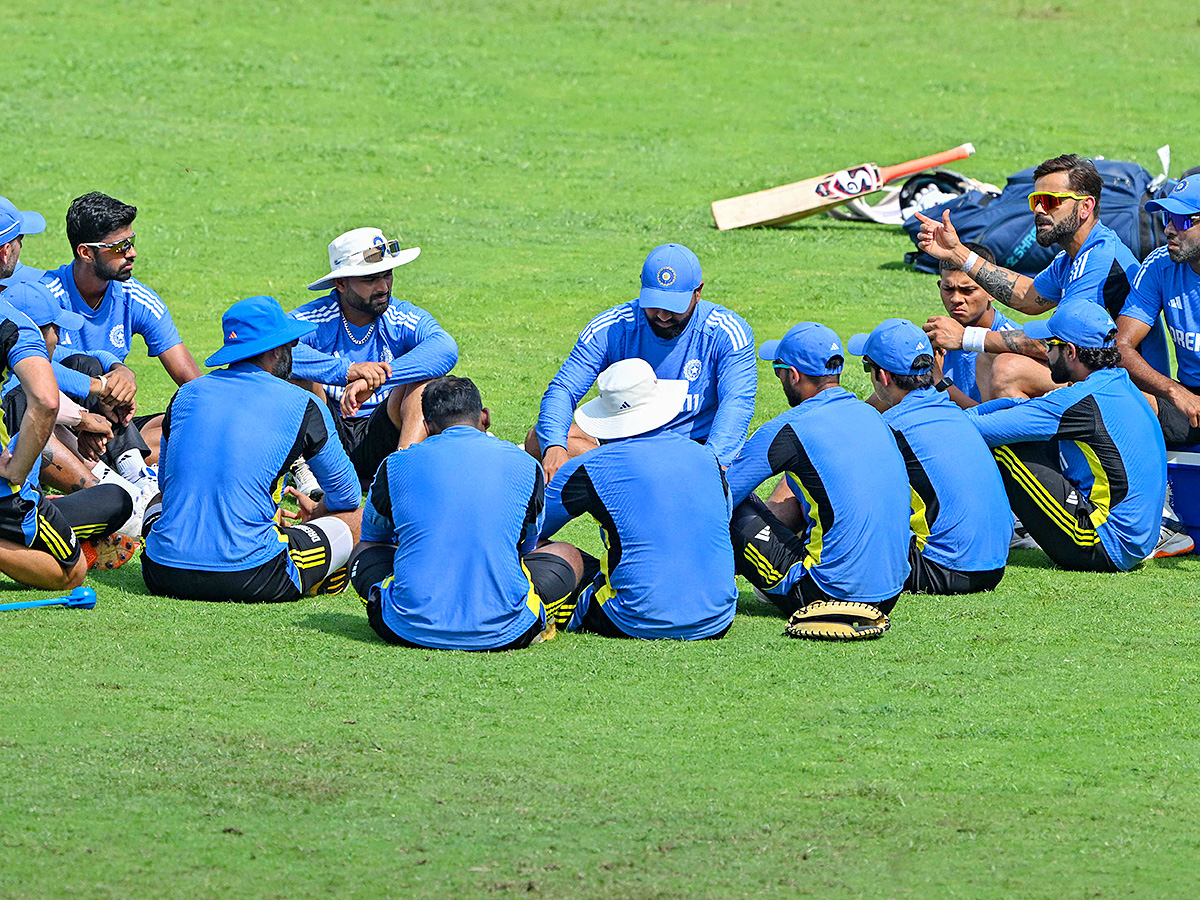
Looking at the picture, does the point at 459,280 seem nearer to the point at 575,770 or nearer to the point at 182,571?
the point at 182,571

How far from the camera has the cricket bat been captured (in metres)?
16.3

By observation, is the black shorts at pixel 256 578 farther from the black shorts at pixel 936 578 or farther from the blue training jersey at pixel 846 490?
the black shorts at pixel 936 578

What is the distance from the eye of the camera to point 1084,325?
7.69m

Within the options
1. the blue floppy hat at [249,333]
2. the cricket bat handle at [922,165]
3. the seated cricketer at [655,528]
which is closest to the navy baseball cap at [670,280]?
the seated cricketer at [655,528]

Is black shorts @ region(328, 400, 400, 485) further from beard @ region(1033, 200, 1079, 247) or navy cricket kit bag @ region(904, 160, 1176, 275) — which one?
navy cricket kit bag @ region(904, 160, 1176, 275)

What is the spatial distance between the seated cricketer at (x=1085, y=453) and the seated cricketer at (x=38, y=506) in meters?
4.11

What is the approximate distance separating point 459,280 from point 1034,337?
706cm

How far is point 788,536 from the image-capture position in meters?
7.02

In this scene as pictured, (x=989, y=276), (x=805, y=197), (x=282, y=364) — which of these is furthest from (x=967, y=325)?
(x=805, y=197)

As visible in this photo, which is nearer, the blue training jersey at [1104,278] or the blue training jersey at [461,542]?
the blue training jersey at [461,542]

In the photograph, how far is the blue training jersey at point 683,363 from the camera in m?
8.19

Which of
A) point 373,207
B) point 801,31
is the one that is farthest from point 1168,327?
point 801,31

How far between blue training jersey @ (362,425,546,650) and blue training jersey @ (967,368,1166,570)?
2.59 meters

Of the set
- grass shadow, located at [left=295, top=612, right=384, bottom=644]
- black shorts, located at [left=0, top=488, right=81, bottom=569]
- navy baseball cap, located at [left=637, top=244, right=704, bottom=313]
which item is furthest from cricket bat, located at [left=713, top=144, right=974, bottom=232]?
black shorts, located at [left=0, top=488, right=81, bottom=569]
